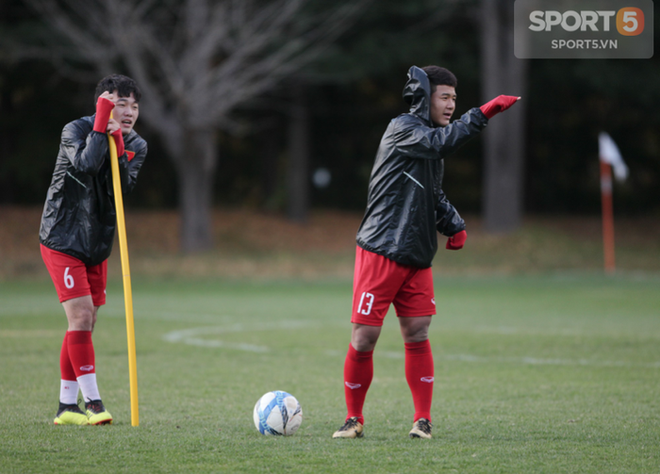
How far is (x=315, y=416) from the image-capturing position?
227 inches

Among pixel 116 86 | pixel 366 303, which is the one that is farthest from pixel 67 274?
pixel 366 303

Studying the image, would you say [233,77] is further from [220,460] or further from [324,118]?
[220,460]

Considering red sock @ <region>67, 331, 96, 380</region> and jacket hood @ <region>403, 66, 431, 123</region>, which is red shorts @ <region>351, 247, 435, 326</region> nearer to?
jacket hood @ <region>403, 66, 431, 123</region>

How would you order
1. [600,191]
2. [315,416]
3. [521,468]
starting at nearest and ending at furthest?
[521,468]
[315,416]
[600,191]

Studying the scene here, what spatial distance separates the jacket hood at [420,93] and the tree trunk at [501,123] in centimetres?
2016

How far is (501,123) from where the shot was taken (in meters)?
24.9

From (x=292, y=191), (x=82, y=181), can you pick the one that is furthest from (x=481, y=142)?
(x=82, y=181)

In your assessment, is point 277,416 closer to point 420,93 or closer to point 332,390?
point 332,390

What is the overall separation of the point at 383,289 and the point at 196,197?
19318 millimetres

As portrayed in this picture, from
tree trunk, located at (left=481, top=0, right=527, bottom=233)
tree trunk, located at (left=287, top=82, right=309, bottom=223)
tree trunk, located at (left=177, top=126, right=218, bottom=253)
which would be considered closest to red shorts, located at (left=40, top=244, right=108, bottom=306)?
tree trunk, located at (left=177, top=126, right=218, bottom=253)

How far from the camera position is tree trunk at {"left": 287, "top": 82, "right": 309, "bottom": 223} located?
94.5ft

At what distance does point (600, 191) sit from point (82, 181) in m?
34.8

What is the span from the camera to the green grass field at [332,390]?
4.34 m

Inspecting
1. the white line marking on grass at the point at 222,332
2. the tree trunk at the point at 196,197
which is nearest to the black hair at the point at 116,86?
the white line marking on grass at the point at 222,332
